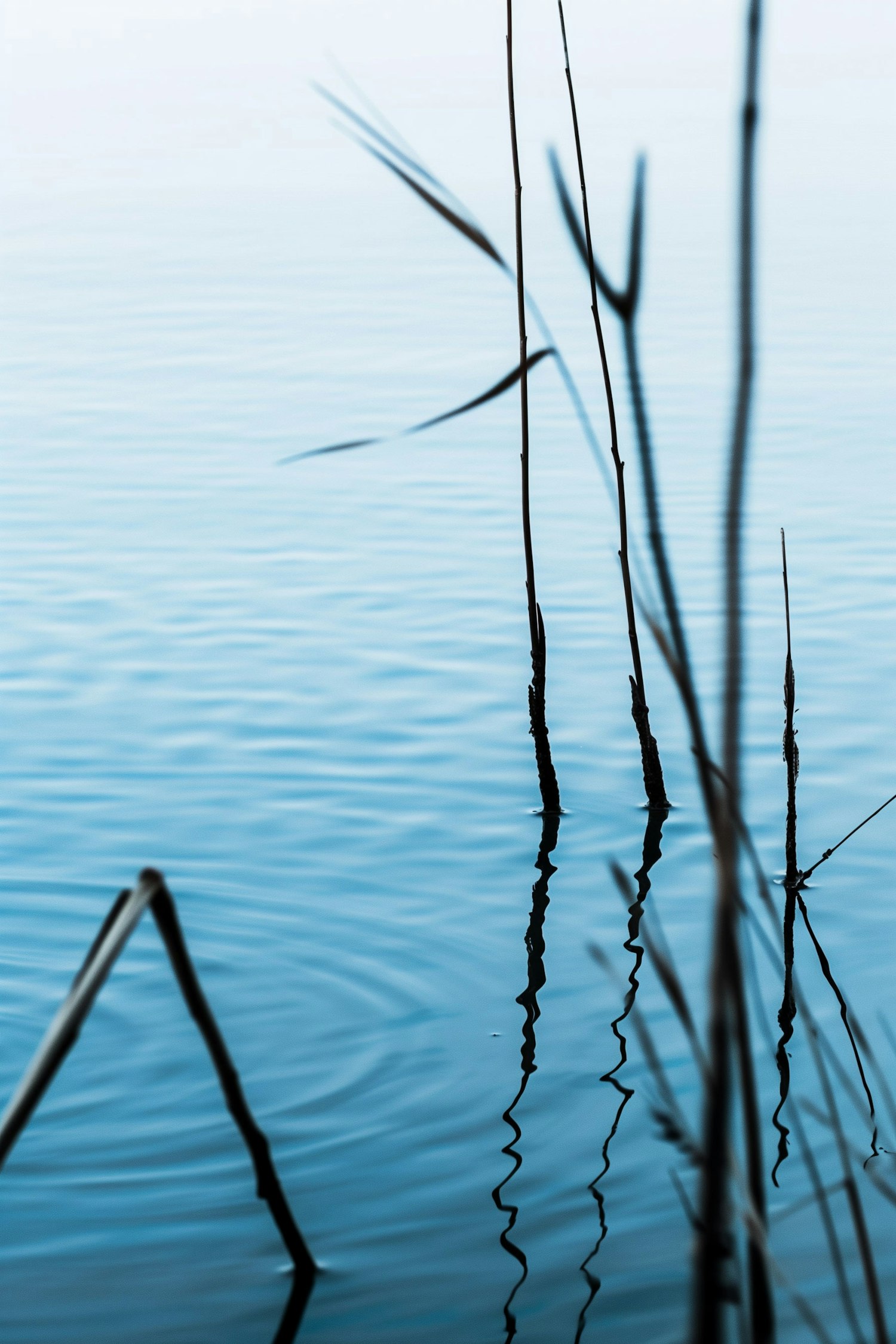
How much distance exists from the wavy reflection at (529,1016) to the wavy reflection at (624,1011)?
4.9 inches

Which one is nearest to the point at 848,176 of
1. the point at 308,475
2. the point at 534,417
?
the point at 534,417

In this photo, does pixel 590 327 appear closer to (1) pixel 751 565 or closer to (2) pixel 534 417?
(2) pixel 534 417

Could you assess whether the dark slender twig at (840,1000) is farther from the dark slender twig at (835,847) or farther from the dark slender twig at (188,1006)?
the dark slender twig at (188,1006)

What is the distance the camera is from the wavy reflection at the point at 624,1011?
3.19 m

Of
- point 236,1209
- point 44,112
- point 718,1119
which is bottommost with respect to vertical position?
point 718,1119

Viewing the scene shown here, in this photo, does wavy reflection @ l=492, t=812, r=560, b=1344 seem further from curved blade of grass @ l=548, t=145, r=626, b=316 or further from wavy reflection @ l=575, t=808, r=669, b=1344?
curved blade of grass @ l=548, t=145, r=626, b=316

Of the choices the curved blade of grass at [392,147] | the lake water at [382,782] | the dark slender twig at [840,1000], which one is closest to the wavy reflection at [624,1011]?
the lake water at [382,782]

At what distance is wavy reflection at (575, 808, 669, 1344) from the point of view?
3.19 m

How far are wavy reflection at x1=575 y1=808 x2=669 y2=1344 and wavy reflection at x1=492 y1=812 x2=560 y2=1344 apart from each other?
0.12 m

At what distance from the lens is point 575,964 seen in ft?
15.7

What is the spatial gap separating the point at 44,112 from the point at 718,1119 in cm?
3318

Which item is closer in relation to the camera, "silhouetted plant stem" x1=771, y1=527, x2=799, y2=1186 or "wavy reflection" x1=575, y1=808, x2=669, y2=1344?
"wavy reflection" x1=575, y1=808, x2=669, y2=1344

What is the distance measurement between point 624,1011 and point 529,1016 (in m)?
0.24

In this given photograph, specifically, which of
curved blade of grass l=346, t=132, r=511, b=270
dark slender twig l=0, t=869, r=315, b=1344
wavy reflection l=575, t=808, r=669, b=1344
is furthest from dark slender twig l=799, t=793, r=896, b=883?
curved blade of grass l=346, t=132, r=511, b=270
